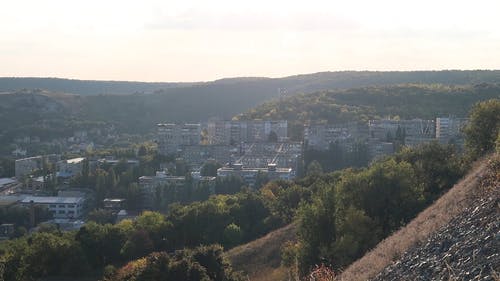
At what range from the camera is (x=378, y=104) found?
69.5m

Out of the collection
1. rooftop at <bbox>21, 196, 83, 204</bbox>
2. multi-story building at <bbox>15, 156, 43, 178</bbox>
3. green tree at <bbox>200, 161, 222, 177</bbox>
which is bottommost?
rooftop at <bbox>21, 196, 83, 204</bbox>

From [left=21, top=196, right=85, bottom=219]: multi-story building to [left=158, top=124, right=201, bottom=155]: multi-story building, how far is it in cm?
1271

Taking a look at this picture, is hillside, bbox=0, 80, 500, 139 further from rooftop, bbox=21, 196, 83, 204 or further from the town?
rooftop, bbox=21, 196, 83, 204

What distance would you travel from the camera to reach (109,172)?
45.0 meters

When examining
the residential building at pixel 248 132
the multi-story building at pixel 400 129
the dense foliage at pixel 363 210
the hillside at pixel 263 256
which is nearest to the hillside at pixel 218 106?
the residential building at pixel 248 132

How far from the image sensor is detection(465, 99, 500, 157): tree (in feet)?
61.2

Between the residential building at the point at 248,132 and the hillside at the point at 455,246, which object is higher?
the hillside at the point at 455,246

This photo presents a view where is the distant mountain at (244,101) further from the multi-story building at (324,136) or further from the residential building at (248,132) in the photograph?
the multi-story building at (324,136)

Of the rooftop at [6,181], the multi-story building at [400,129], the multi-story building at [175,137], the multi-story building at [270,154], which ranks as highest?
the multi-story building at [400,129]

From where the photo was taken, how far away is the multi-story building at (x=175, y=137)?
54191 millimetres

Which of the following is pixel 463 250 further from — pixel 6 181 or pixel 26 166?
pixel 26 166

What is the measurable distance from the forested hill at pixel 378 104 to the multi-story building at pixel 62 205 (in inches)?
993

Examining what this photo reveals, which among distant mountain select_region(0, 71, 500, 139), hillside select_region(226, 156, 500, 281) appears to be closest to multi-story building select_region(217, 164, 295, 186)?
distant mountain select_region(0, 71, 500, 139)

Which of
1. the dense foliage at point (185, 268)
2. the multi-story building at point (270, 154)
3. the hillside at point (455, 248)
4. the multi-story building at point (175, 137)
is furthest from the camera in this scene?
the multi-story building at point (175, 137)
